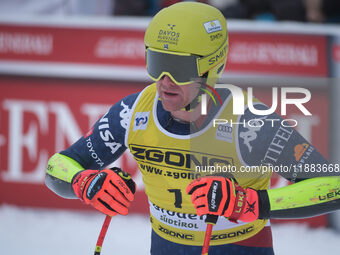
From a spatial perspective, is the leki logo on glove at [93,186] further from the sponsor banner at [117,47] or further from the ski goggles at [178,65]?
the sponsor banner at [117,47]

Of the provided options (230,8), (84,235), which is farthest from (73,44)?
(84,235)

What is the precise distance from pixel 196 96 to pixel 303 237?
310 centimetres

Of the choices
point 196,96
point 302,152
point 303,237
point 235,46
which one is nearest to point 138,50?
point 235,46

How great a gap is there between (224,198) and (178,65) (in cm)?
64

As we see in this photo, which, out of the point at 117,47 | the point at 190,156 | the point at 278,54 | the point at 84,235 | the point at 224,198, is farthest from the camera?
the point at 117,47

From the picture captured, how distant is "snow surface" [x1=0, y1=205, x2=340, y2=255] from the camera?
5.04 meters

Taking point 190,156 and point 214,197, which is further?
point 190,156

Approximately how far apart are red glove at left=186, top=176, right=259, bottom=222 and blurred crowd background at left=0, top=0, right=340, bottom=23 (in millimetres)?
3879

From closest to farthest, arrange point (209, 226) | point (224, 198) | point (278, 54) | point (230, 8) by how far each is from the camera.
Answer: point (224, 198) → point (209, 226) → point (278, 54) → point (230, 8)

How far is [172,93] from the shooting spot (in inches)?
104

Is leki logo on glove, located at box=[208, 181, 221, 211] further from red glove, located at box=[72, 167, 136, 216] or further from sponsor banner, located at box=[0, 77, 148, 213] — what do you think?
sponsor banner, located at box=[0, 77, 148, 213]

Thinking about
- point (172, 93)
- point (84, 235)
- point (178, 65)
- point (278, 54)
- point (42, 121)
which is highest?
point (178, 65)

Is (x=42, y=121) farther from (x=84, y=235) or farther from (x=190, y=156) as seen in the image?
(x=190, y=156)

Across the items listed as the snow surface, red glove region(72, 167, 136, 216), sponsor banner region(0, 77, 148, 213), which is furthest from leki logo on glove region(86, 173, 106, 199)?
sponsor banner region(0, 77, 148, 213)
